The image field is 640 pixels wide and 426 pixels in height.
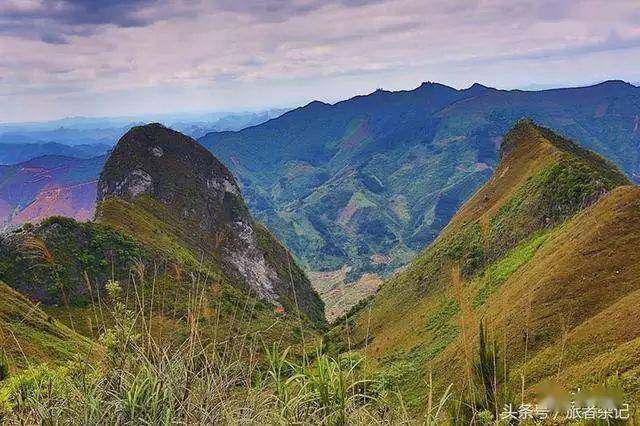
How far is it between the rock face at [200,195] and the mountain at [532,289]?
38.4 metres

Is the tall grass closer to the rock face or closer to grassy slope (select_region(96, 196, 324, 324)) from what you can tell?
grassy slope (select_region(96, 196, 324, 324))

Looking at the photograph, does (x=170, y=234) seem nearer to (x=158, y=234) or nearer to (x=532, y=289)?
(x=158, y=234)

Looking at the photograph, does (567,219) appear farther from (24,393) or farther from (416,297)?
(24,393)

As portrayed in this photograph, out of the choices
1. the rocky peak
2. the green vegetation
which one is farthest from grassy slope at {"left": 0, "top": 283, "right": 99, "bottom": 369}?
the rocky peak

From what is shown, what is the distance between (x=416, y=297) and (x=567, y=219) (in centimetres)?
2214

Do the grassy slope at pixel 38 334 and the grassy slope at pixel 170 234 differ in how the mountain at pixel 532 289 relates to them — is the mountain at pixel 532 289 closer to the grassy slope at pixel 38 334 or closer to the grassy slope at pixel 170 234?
the grassy slope at pixel 38 334

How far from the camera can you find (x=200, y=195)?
11525cm

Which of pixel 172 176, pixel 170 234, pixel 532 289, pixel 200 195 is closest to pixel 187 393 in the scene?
pixel 532 289

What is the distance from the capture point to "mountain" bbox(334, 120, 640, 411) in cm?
1950

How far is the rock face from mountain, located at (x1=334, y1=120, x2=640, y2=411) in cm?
3845

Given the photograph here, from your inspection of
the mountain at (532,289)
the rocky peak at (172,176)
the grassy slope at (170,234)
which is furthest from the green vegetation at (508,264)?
the rocky peak at (172,176)

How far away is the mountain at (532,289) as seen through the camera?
19500mm

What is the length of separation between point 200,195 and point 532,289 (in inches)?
4413

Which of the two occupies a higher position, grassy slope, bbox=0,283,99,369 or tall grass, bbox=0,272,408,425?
tall grass, bbox=0,272,408,425
